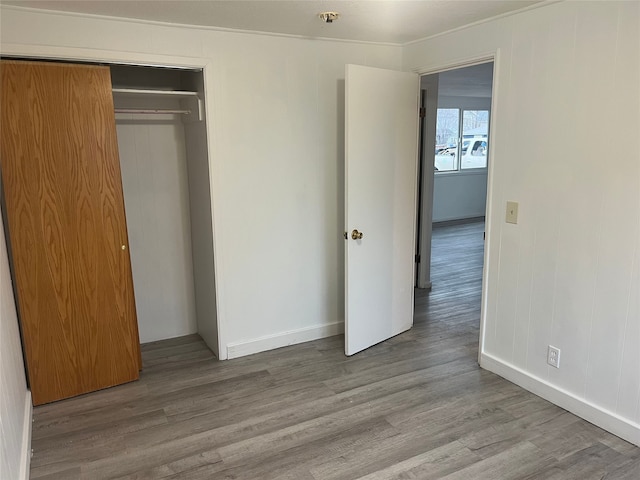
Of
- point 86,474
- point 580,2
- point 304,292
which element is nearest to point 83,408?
point 86,474

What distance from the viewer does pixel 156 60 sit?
293 centimetres

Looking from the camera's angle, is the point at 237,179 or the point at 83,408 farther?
the point at 237,179

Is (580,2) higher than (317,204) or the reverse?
higher

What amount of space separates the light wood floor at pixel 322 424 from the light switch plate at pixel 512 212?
105cm

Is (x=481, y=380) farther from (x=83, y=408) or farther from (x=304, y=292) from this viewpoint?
(x=83, y=408)

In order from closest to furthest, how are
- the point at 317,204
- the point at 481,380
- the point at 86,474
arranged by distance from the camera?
the point at 86,474 < the point at 481,380 < the point at 317,204

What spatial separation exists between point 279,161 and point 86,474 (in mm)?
2185

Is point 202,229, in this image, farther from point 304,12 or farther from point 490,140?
point 490,140

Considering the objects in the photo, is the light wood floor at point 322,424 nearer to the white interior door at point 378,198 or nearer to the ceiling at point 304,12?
the white interior door at point 378,198

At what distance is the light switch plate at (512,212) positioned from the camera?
2.92m

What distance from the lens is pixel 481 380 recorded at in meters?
3.14

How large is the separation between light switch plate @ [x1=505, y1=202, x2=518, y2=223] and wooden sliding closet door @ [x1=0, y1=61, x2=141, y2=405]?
2381mm

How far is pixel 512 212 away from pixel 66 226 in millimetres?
2666

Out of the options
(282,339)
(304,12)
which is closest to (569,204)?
(304,12)
